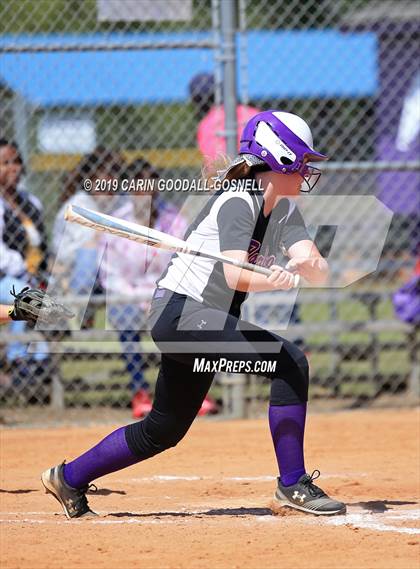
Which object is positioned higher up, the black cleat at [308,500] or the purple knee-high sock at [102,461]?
the purple knee-high sock at [102,461]

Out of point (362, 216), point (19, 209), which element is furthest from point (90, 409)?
point (362, 216)

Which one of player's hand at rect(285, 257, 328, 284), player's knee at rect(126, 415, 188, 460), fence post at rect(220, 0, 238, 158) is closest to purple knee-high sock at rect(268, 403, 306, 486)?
player's knee at rect(126, 415, 188, 460)

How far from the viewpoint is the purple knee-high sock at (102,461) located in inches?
177

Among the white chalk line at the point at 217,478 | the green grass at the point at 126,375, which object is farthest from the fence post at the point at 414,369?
the white chalk line at the point at 217,478

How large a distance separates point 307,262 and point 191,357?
0.63m

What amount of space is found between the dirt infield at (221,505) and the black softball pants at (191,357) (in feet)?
1.30

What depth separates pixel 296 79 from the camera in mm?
9953

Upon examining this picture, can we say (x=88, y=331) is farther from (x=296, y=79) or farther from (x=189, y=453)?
(x=296, y=79)

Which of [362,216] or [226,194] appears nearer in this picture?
[226,194]

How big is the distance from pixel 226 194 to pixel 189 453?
97.6 inches

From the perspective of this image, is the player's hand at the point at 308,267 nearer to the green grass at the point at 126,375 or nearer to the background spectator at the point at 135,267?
the background spectator at the point at 135,267

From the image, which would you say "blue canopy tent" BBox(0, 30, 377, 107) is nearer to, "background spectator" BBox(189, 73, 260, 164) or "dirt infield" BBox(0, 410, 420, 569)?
"background spectator" BBox(189, 73, 260, 164)

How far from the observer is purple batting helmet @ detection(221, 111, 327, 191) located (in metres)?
Answer: 4.48

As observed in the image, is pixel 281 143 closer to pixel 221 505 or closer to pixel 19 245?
pixel 221 505
